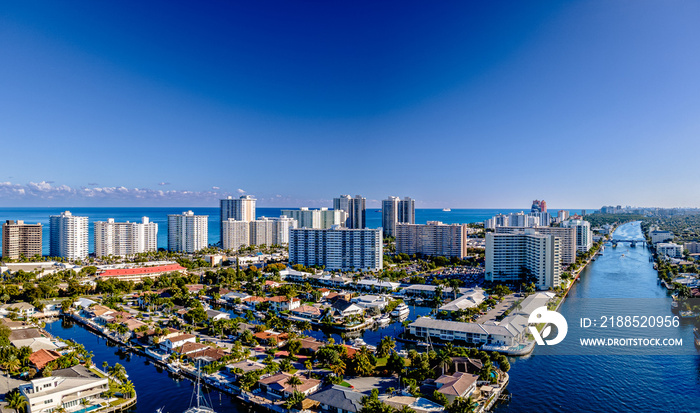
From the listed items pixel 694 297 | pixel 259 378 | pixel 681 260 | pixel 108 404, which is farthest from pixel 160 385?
pixel 681 260

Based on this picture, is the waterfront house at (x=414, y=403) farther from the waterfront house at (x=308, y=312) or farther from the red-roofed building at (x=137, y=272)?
the red-roofed building at (x=137, y=272)

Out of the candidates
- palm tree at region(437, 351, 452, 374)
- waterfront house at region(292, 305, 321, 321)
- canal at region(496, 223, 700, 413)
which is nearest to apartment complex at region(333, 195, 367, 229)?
waterfront house at region(292, 305, 321, 321)

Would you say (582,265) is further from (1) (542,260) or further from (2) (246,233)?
(2) (246,233)

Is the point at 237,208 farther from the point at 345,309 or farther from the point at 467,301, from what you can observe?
the point at 467,301

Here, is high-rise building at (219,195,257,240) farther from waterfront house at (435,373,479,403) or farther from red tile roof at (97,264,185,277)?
waterfront house at (435,373,479,403)

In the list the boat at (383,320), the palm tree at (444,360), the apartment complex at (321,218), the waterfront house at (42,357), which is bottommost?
the boat at (383,320)

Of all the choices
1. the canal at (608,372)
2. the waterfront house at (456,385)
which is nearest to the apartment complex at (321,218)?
the canal at (608,372)

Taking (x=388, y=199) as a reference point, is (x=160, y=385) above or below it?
below
